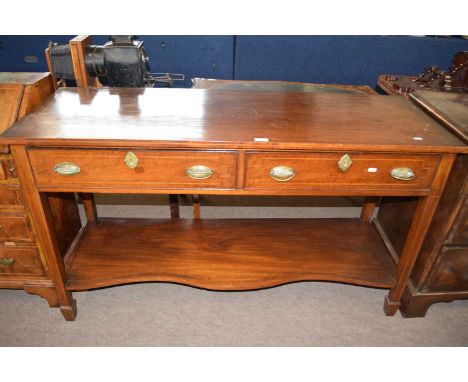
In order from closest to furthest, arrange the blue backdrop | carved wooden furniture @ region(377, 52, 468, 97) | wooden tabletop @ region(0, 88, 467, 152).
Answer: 1. wooden tabletop @ region(0, 88, 467, 152)
2. carved wooden furniture @ region(377, 52, 468, 97)
3. the blue backdrop

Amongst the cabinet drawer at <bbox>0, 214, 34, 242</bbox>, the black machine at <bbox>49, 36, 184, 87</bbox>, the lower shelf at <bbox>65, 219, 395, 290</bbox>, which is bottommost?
the lower shelf at <bbox>65, 219, 395, 290</bbox>

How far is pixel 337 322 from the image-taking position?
6.22 feet

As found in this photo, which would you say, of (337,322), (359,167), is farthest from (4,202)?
(337,322)

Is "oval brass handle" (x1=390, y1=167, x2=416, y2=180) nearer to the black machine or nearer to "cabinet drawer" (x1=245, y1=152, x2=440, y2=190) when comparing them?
"cabinet drawer" (x1=245, y1=152, x2=440, y2=190)

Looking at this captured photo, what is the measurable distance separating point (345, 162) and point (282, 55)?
2.85 m

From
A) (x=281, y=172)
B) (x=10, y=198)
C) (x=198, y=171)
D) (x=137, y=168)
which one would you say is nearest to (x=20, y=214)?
(x=10, y=198)

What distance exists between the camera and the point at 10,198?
1.51 meters

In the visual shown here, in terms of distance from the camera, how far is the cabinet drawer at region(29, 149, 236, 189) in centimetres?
134

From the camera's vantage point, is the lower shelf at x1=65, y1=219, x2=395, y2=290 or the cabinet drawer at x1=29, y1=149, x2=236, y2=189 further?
the lower shelf at x1=65, y1=219, x2=395, y2=290

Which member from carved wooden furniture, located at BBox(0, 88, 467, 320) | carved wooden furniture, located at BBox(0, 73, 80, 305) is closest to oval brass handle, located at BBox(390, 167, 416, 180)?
carved wooden furniture, located at BBox(0, 88, 467, 320)

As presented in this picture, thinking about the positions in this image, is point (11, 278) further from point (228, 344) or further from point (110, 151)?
point (228, 344)

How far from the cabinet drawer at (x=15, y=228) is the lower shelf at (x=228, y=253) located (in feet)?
1.02

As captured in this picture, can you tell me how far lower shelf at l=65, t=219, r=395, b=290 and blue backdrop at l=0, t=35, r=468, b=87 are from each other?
91.1 inches

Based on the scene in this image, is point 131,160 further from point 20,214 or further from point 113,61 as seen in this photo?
point 113,61
